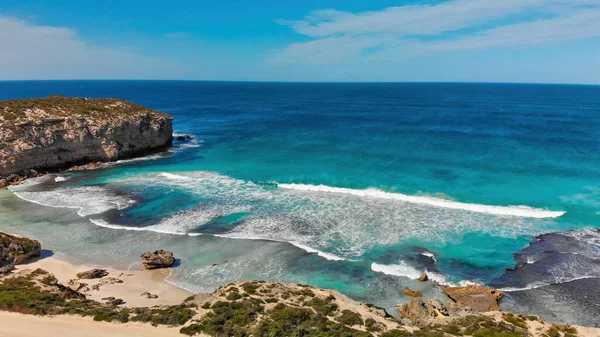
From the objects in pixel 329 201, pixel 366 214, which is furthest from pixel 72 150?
pixel 366 214

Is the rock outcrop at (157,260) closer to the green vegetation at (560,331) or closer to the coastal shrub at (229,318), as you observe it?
the coastal shrub at (229,318)

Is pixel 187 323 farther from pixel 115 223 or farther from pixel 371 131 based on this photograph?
pixel 371 131

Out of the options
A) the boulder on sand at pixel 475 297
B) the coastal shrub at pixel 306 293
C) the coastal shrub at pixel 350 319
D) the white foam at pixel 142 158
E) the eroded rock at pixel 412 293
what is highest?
the white foam at pixel 142 158

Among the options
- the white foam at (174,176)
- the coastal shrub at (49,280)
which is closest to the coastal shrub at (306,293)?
the coastal shrub at (49,280)

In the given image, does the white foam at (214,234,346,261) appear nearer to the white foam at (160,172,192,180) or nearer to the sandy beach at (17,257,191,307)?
the sandy beach at (17,257,191,307)

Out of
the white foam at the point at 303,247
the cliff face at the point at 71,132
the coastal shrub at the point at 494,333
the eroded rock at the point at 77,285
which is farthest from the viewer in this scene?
the cliff face at the point at 71,132

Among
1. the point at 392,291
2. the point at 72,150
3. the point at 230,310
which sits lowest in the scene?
the point at 392,291

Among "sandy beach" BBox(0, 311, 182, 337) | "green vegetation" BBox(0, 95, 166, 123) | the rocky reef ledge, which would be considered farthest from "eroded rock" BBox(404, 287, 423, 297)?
"green vegetation" BBox(0, 95, 166, 123)
